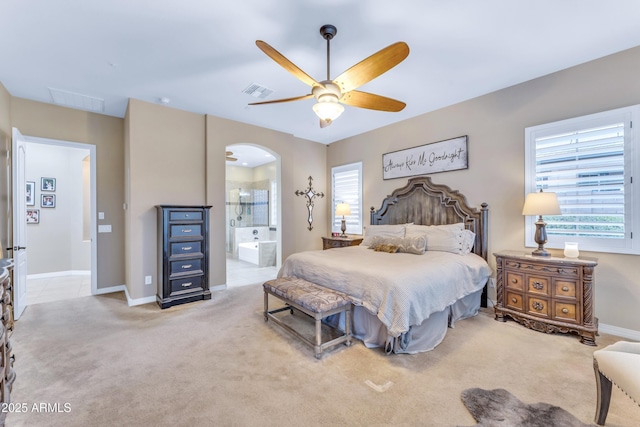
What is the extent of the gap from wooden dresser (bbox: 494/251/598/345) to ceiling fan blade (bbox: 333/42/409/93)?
2.50 meters

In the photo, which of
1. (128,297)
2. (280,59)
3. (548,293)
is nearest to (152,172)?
(128,297)

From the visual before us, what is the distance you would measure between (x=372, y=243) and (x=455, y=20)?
2772 mm

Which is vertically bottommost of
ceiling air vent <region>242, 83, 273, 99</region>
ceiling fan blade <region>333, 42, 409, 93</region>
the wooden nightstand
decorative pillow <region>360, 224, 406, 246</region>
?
the wooden nightstand

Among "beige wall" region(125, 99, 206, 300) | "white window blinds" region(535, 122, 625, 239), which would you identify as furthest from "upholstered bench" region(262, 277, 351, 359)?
"white window blinds" region(535, 122, 625, 239)

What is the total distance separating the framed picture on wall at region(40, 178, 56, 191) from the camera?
551cm

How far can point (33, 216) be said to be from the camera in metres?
5.41

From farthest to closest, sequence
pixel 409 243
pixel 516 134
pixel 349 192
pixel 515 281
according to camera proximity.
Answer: pixel 349 192 < pixel 409 243 < pixel 516 134 < pixel 515 281

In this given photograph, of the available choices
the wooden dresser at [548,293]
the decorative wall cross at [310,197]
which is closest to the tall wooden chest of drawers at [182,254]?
the decorative wall cross at [310,197]

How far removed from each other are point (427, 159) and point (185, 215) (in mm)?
3752

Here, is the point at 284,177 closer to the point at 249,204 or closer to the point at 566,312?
the point at 249,204

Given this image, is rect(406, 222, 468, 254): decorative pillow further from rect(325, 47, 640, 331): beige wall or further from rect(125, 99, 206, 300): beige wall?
rect(125, 99, 206, 300): beige wall

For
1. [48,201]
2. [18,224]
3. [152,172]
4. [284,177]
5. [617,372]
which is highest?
[284,177]

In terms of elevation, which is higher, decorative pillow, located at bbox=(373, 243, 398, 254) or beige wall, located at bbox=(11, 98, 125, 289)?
beige wall, located at bbox=(11, 98, 125, 289)

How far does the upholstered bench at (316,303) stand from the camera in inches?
96.6
